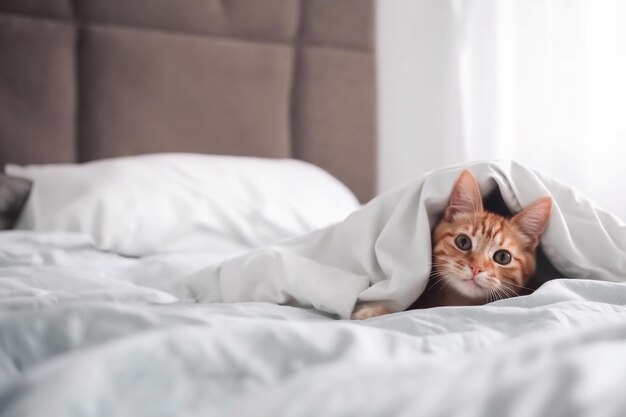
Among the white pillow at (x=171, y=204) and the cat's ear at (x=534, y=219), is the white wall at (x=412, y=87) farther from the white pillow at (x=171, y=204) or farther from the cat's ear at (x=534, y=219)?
the cat's ear at (x=534, y=219)

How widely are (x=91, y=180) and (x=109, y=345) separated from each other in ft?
3.98

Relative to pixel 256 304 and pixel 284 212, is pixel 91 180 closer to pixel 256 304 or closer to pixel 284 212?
pixel 284 212

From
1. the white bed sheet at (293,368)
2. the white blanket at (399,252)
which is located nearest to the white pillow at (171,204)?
the white blanket at (399,252)

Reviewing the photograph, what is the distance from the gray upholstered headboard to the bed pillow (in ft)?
1.10

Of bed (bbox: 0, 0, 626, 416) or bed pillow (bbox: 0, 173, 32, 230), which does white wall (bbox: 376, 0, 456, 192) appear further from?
bed pillow (bbox: 0, 173, 32, 230)

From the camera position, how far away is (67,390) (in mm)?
337

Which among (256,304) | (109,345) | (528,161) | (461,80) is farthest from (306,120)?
(109,345)

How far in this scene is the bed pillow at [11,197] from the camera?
149 centimetres

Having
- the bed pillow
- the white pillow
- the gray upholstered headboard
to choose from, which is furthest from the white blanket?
the gray upholstered headboard

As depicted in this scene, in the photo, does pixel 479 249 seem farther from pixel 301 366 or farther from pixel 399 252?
pixel 301 366

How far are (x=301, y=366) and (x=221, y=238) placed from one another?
1.10 metres

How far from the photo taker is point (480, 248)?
2.99 feet

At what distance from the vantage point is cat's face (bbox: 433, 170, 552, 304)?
2.92ft

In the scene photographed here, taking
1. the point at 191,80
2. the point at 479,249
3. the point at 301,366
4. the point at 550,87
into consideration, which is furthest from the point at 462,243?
the point at 550,87
